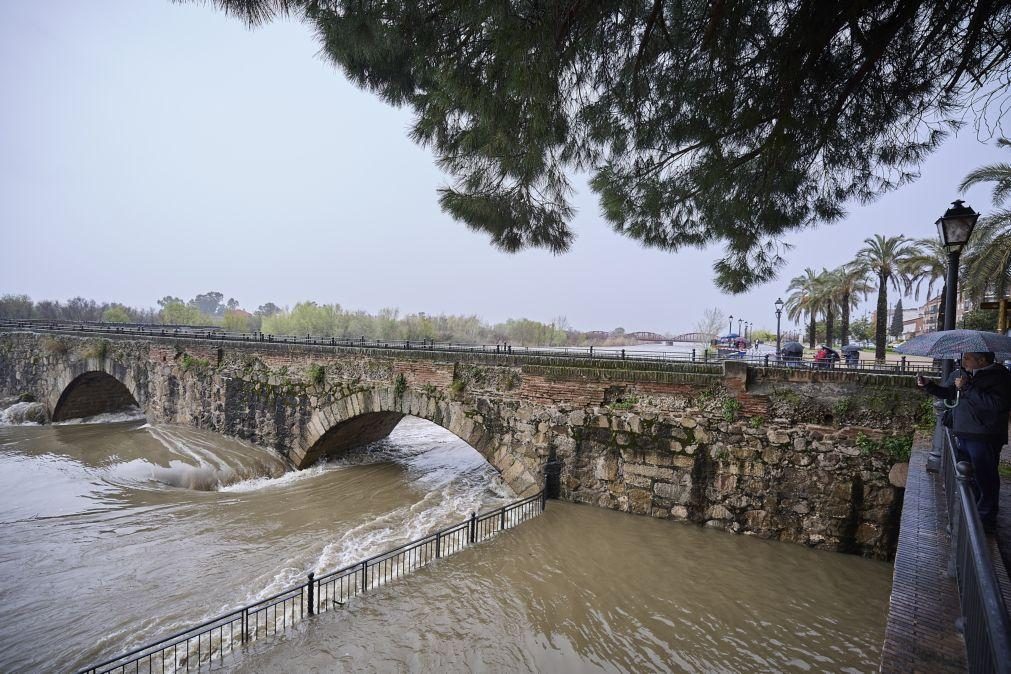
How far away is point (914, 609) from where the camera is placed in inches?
102

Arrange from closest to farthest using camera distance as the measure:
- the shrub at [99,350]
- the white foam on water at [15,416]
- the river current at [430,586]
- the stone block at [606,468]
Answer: the river current at [430,586]
the stone block at [606,468]
the shrub at [99,350]
the white foam on water at [15,416]

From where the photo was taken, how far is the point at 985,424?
348 centimetres

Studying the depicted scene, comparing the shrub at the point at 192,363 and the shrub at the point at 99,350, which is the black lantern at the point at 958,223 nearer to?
the shrub at the point at 192,363

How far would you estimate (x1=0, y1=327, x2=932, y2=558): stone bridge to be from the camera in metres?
7.12

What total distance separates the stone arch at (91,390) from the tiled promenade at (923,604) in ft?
A: 72.1

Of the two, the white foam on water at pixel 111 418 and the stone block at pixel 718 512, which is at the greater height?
the stone block at pixel 718 512

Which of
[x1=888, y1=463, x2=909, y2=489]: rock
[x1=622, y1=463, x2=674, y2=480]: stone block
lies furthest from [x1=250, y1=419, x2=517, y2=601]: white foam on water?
[x1=888, y1=463, x2=909, y2=489]: rock

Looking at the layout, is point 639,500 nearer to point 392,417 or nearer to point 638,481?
point 638,481

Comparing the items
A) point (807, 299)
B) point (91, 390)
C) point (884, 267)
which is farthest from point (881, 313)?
point (91, 390)

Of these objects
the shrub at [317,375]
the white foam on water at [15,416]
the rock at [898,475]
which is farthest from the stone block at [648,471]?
the white foam on water at [15,416]

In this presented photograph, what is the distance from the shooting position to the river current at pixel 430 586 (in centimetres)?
554

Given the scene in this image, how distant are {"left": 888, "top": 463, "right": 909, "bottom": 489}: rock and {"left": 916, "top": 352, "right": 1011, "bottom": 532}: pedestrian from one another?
3.78 m

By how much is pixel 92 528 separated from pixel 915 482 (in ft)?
47.2

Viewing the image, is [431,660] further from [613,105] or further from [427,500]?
[613,105]
